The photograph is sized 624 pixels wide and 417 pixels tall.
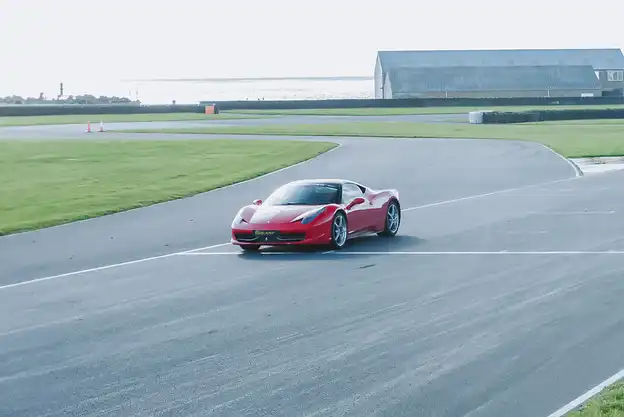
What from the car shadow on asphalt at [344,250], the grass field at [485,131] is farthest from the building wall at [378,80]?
the car shadow on asphalt at [344,250]

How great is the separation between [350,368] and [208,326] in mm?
2291

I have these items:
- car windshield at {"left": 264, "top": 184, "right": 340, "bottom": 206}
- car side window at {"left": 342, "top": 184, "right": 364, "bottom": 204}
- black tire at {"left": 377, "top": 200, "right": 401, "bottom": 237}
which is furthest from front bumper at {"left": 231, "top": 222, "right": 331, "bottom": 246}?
black tire at {"left": 377, "top": 200, "right": 401, "bottom": 237}

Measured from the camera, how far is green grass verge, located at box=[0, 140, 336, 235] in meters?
24.8

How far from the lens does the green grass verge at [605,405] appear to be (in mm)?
7418

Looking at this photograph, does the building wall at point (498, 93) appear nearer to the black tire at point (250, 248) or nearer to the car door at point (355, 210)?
the car door at point (355, 210)

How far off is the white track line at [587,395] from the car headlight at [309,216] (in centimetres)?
853

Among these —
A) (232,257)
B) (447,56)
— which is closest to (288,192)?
(232,257)

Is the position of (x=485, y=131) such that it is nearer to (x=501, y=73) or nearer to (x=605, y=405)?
(x=605, y=405)

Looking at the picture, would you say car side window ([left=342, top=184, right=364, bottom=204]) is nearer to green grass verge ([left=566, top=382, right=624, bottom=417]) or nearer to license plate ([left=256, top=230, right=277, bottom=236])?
license plate ([left=256, top=230, right=277, bottom=236])

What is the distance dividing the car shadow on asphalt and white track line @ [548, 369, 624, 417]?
7568 millimetres

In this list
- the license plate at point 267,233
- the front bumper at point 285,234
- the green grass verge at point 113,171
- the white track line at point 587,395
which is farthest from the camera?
the green grass verge at point 113,171

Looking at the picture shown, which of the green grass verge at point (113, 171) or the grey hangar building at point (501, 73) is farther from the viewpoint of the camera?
the grey hangar building at point (501, 73)

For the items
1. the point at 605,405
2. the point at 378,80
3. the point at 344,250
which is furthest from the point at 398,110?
the point at 605,405

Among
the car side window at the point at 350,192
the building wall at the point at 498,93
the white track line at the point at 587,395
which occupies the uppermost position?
the building wall at the point at 498,93
